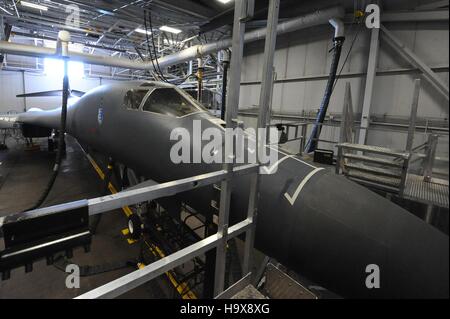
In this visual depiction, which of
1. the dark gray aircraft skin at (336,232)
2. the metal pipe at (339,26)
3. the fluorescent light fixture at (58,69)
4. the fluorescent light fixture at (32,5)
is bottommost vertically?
the dark gray aircraft skin at (336,232)

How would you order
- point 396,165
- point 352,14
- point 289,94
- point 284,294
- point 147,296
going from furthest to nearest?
1. point 289,94
2. point 352,14
3. point 147,296
4. point 396,165
5. point 284,294

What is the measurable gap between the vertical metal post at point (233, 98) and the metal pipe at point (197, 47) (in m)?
4.43

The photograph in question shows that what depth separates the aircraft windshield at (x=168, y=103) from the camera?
2.96 meters

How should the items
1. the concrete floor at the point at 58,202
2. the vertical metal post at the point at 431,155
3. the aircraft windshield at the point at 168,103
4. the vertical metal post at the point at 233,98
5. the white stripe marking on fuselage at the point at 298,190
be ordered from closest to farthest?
1. the vertical metal post at the point at 431,155
2. the vertical metal post at the point at 233,98
3. the white stripe marking on fuselage at the point at 298,190
4. the concrete floor at the point at 58,202
5. the aircraft windshield at the point at 168,103

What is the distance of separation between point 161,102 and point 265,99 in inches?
74.0

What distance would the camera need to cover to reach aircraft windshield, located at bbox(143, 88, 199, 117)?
9.70 ft

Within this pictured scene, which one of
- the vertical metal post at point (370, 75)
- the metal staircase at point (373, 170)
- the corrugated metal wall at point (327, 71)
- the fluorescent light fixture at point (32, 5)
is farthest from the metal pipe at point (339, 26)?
the fluorescent light fixture at point (32, 5)

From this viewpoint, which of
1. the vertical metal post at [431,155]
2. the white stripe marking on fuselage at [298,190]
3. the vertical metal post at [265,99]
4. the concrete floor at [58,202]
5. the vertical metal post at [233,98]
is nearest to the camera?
the vertical metal post at [431,155]

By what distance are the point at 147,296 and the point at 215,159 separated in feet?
6.09

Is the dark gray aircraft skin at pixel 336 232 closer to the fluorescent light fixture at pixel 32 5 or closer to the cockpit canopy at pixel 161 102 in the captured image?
the cockpit canopy at pixel 161 102
